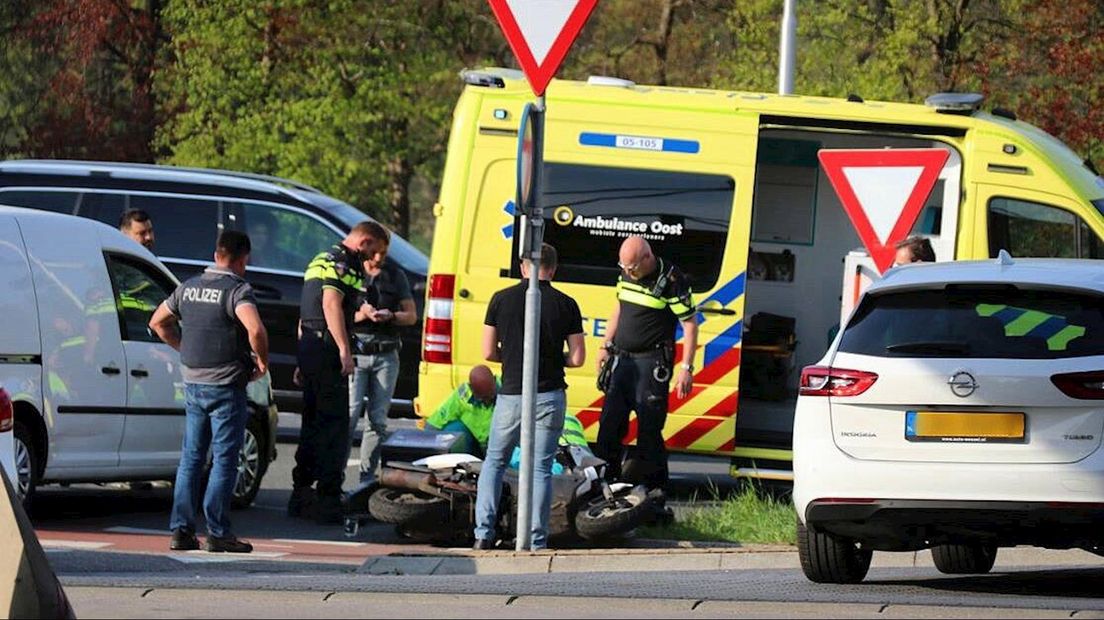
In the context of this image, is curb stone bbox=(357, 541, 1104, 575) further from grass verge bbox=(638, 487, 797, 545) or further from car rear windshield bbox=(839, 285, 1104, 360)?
car rear windshield bbox=(839, 285, 1104, 360)

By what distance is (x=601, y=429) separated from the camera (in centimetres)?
1356

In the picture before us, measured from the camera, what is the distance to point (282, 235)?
17.2 m

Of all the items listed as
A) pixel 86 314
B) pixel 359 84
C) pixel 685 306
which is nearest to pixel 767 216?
pixel 685 306

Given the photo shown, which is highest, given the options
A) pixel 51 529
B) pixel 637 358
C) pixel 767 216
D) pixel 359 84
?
pixel 359 84

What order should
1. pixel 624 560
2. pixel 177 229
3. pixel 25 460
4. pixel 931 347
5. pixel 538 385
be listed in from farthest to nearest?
pixel 177 229 → pixel 25 460 → pixel 538 385 → pixel 624 560 → pixel 931 347

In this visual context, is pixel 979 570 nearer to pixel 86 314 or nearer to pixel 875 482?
pixel 875 482

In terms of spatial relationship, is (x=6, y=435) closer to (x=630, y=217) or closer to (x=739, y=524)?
(x=739, y=524)

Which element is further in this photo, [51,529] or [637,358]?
[637,358]

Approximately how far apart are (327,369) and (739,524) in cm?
275

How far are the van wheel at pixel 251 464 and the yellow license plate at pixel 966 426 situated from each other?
5891 mm

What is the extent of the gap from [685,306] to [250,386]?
2884 mm

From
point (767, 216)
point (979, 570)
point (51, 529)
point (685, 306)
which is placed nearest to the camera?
point (979, 570)

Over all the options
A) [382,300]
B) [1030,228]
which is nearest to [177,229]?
[382,300]

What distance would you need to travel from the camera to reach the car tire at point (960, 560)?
1067 cm
